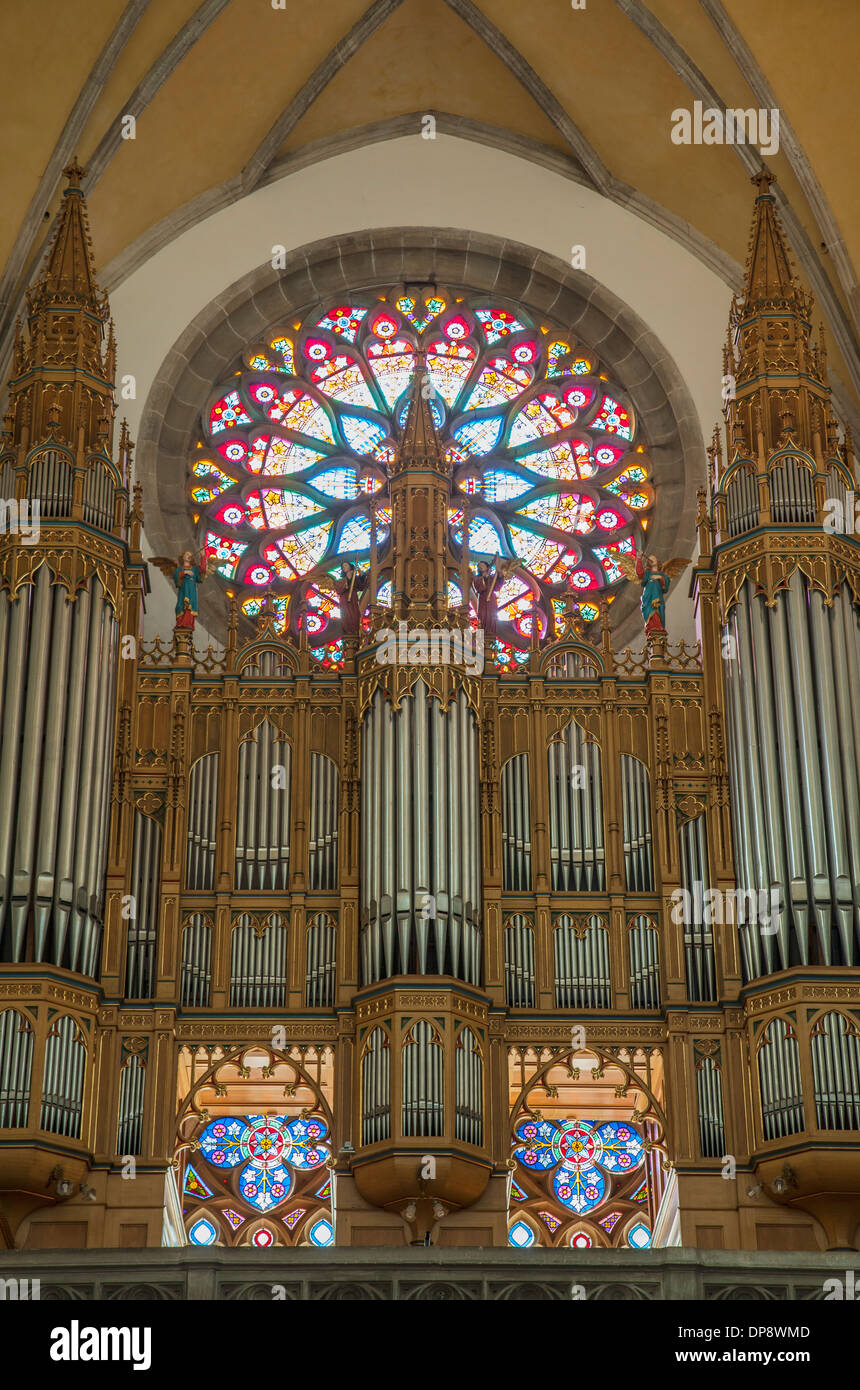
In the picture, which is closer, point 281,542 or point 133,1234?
point 133,1234

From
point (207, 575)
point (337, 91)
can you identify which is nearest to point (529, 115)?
point (337, 91)

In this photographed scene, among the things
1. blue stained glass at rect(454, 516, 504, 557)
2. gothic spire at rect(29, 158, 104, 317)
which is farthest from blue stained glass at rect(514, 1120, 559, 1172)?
gothic spire at rect(29, 158, 104, 317)

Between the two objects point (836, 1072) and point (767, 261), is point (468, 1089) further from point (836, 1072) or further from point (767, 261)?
point (767, 261)

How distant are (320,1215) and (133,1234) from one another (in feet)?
4.73

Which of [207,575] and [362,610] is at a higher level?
[207,575]

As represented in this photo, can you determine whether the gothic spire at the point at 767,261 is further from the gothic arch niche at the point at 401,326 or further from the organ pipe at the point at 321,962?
the organ pipe at the point at 321,962

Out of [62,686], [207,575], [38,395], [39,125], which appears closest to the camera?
[62,686]

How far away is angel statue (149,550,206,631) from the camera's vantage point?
19.5 m

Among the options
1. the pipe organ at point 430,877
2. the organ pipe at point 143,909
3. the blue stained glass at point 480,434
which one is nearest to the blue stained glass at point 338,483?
the blue stained glass at point 480,434

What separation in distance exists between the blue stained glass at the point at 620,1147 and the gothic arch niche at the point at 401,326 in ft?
19.2

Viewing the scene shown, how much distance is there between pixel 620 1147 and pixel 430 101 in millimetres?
11491

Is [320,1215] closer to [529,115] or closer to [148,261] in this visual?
[148,261]

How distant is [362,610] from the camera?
65.0ft

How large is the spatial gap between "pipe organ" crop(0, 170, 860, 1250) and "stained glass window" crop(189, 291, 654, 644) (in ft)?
9.49
